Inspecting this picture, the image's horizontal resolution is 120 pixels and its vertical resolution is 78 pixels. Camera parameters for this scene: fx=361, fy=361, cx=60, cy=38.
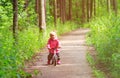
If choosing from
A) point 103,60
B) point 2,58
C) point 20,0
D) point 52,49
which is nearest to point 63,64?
point 52,49

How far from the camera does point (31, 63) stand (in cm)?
1340

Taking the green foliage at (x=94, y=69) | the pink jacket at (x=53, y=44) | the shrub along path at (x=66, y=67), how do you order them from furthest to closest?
1. the pink jacket at (x=53, y=44)
2. the shrub along path at (x=66, y=67)
3. the green foliage at (x=94, y=69)

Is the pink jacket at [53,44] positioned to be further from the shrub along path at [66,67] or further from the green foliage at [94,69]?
the green foliage at [94,69]

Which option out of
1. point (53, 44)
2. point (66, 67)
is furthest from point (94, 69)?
point (53, 44)

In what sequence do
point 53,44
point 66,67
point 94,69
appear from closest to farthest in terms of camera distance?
point 94,69 < point 66,67 < point 53,44

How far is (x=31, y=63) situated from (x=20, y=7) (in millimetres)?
6843

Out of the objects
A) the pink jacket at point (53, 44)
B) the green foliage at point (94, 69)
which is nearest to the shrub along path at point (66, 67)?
the green foliage at point (94, 69)

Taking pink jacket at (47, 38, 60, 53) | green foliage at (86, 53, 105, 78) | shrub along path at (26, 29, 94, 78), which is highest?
pink jacket at (47, 38, 60, 53)

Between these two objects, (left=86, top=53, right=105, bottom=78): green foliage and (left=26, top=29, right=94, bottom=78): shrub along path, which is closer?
(left=86, top=53, right=105, bottom=78): green foliage

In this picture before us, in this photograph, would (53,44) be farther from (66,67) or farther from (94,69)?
(94,69)

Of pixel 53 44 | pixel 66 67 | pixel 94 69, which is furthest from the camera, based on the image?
pixel 53 44

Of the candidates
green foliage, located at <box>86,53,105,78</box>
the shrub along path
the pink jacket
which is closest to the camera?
green foliage, located at <box>86,53,105,78</box>

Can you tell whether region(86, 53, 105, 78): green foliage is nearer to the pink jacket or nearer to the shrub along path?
the shrub along path

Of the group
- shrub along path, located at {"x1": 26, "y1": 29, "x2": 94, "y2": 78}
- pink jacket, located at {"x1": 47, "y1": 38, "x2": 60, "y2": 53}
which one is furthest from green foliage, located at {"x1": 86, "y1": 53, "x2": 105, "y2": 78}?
pink jacket, located at {"x1": 47, "y1": 38, "x2": 60, "y2": 53}
